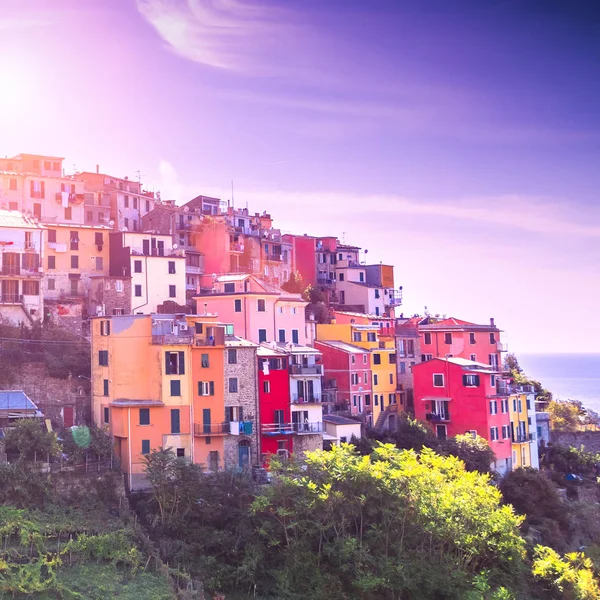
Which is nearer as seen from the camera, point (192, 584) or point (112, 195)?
point (192, 584)

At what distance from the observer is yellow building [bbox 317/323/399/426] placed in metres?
63.4

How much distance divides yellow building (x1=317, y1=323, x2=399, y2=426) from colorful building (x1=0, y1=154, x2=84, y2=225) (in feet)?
75.1

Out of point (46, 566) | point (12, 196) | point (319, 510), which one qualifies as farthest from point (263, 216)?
point (46, 566)

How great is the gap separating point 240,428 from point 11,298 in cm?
1814

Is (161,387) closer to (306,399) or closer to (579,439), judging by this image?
(306,399)

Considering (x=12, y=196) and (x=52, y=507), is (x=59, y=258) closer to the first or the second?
(x=12, y=196)

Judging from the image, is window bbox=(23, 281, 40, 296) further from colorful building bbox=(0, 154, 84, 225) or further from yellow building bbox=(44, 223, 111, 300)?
colorful building bbox=(0, 154, 84, 225)

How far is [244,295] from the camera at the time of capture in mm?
57000

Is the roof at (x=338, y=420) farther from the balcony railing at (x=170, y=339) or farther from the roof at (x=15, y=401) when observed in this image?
the roof at (x=15, y=401)

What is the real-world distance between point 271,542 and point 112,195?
41.6 meters

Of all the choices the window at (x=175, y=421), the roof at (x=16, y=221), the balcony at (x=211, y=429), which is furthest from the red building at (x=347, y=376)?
the roof at (x=16, y=221)

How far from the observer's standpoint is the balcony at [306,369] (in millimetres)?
51750

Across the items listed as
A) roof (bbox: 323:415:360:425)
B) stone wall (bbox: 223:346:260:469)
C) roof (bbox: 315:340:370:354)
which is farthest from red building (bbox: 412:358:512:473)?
stone wall (bbox: 223:346:260:469)

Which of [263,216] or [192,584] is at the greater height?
[263,216]
